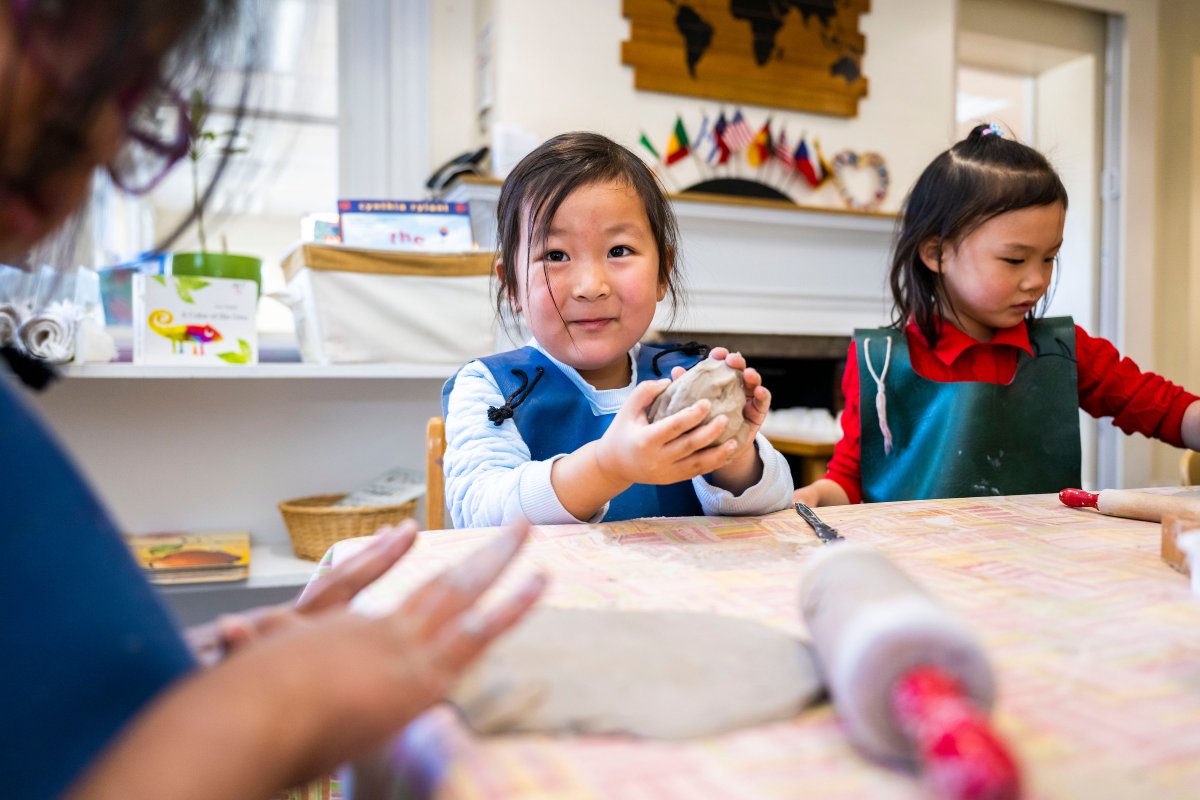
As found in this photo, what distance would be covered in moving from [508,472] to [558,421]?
177mm

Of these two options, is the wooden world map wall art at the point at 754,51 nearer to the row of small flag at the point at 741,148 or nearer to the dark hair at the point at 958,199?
the row of small flag at the point at 741,148

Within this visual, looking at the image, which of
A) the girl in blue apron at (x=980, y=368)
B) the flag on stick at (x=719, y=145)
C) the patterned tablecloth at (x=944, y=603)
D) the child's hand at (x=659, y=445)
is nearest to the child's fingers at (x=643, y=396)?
the child's hand at (x=659, y=445)

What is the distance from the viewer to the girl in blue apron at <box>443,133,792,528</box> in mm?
872

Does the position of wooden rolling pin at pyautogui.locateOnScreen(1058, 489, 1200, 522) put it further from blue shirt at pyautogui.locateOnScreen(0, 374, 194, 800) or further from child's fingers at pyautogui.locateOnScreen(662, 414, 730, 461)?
blue shirt at pyautogui.locateOnScreen(0, 374, 194, 800)

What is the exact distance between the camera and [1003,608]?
507mm

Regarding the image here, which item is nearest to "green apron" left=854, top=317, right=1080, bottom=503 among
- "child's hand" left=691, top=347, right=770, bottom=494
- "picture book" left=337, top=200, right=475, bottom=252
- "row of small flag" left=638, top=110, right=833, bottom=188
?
"child's hand" left=691, top=347, right=770, bottom=494

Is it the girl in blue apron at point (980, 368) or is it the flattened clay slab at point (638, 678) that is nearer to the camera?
the flattened clay slab at point (638, 678)

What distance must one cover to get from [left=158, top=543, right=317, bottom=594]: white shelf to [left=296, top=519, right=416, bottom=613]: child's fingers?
1305 millimetres

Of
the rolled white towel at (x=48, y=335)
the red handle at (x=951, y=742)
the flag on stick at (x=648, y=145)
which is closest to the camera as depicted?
the red handle at (x=951, y=742)

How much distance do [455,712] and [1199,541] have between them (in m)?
0.46

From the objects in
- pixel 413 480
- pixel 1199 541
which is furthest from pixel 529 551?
pixel 413 480

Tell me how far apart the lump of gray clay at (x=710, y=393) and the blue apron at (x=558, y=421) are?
30 cm

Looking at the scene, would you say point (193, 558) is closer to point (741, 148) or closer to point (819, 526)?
point (819, 526)

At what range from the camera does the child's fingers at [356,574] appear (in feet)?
1.61
